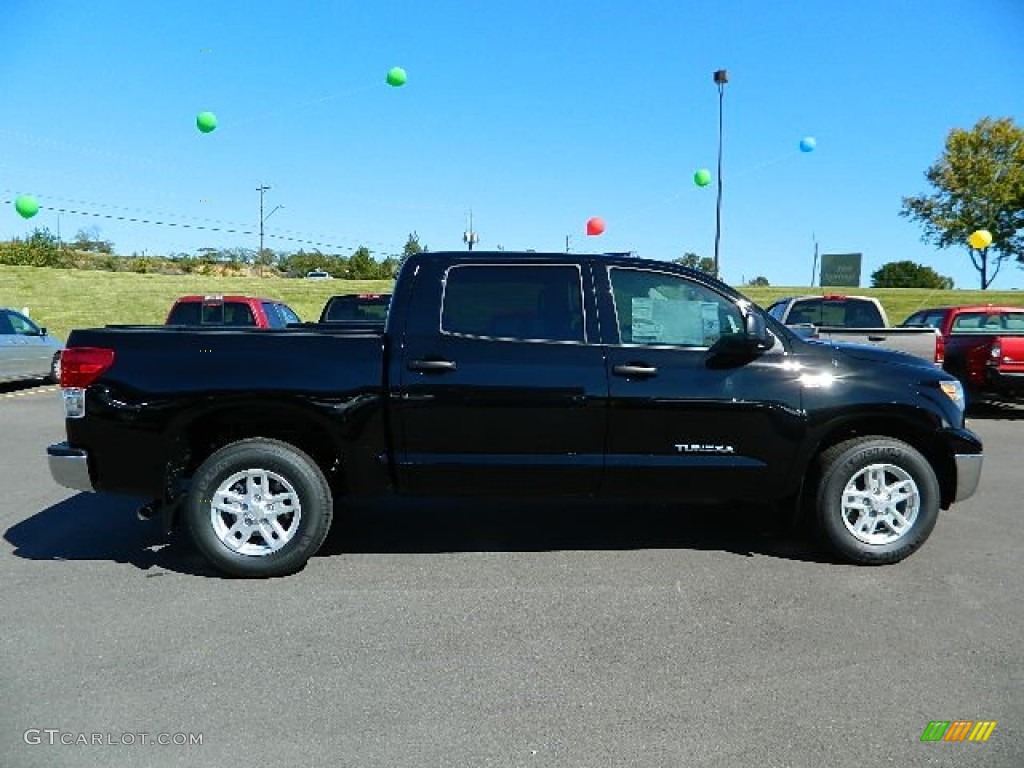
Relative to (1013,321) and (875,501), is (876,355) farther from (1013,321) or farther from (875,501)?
(1013,321)

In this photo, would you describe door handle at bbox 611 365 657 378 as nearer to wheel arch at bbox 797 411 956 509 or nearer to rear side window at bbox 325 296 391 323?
wheel arch at bbox 797 411 956 509

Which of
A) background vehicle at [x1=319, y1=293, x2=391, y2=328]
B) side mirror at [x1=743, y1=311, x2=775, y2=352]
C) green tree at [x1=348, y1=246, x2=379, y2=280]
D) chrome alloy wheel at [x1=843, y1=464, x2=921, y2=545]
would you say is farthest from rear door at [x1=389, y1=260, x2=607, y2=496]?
green tree at [x1=348, y1=246, x2=379, y2=280]

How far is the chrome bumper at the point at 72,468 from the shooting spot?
4254 millimetres

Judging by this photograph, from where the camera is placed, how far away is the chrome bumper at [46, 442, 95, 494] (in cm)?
425

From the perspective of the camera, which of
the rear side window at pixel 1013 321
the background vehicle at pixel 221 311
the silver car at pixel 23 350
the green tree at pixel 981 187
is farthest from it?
the green tree at pixel 981 187

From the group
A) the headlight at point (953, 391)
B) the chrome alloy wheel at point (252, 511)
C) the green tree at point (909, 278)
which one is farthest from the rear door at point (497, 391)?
the green tree at point (909, 278)

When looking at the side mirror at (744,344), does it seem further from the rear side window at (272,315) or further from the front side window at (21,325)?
the front side window at (21,325)

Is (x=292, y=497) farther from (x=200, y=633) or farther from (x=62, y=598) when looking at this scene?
(x=62, y=598)

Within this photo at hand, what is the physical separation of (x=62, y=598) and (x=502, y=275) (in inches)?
117

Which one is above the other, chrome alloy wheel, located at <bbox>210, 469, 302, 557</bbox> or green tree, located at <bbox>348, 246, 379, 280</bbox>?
green tree, located at <bbox>348, 246, 379, 280</bbox>

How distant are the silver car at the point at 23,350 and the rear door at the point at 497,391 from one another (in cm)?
1211

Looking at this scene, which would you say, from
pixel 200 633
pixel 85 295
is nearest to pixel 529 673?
pixel 200 633

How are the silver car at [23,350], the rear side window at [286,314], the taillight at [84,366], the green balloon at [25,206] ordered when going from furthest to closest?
1. the green balloon at [25,206]
2. the silver car at [23,350]
3. the rear side window at [286,314]
4. the taillight at [84,366]
